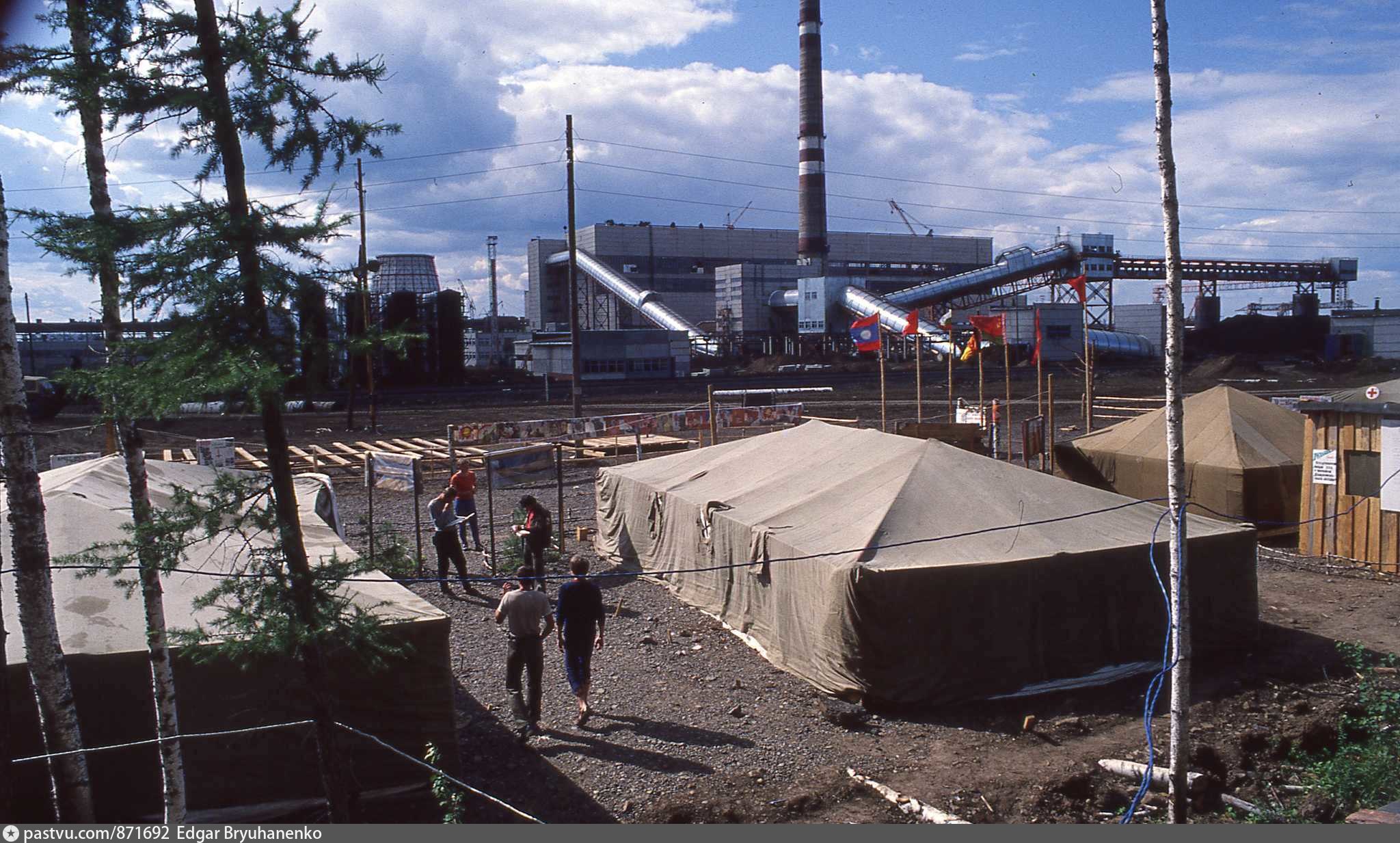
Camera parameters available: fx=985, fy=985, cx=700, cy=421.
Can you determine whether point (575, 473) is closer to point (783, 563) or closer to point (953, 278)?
point (783, 563)

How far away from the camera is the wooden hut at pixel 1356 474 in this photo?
1305cm

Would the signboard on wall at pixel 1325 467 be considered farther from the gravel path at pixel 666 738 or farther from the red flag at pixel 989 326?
the gravel path at pixel 666 738

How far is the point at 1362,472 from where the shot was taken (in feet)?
44.5

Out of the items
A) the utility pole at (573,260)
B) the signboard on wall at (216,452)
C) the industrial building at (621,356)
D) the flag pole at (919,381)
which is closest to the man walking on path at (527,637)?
the flag pole at (919,381)

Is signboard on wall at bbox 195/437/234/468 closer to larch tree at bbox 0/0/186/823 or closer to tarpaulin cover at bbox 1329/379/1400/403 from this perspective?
larch tree at bbox 0/0/186/823

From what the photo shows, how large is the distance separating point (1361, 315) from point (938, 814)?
282 ft

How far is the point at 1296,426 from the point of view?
17.9 meters

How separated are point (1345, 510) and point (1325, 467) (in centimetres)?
67

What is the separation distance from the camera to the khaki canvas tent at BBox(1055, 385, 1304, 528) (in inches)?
634

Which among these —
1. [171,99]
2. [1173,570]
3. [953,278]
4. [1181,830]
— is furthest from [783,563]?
[953,278]

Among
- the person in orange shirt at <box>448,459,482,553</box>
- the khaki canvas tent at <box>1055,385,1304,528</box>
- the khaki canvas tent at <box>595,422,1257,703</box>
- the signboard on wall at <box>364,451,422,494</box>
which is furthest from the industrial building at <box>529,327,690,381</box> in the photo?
the khaki canvas tent at <box>595,422,1257,703</box>

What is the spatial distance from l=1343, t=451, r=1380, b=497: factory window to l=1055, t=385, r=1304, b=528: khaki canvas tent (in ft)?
7.52

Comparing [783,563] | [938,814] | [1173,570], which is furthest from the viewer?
[783,563]

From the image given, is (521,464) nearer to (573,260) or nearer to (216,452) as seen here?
(216,452)
